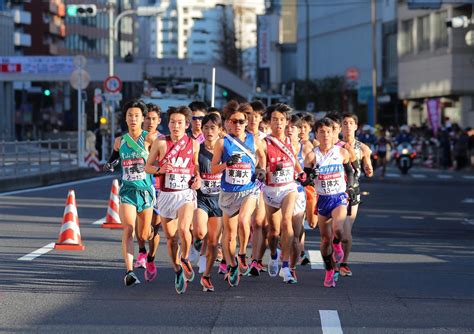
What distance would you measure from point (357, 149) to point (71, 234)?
170 inches

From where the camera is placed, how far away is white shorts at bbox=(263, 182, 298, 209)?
1346 centimetres

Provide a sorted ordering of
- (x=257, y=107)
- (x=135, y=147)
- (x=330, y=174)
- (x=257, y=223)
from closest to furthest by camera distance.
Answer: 1. (x=135, y=147)
2. (x=330, y=174)
3. (x=257, y=223)
4. (x=257, y=107)

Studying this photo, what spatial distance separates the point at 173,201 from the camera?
12555 mm

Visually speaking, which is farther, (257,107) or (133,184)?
(257,107)

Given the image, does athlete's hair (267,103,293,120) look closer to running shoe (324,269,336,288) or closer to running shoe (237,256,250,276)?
running shoe (237,256,250,276)

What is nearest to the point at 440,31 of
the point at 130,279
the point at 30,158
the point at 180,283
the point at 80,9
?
the point at 80,9

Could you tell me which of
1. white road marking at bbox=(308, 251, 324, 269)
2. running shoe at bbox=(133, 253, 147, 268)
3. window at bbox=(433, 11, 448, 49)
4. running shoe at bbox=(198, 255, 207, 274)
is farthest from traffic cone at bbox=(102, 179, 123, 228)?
window at bbox=(433, 11, 448, 49)

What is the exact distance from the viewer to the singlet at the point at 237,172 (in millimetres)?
12727

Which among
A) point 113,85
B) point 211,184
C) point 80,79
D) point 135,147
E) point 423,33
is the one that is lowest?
point 211,184

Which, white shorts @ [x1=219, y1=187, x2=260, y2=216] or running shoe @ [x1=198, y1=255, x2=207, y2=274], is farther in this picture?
running shoe @ [x1=198, y1=255, x2=207, y2=274]

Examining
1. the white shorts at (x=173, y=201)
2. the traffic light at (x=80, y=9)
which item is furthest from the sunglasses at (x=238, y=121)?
the traffic light at (x=80, y=9)

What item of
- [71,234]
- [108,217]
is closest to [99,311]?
[71,234]

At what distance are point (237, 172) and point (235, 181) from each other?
0.09 meters

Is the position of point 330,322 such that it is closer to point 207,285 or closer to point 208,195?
point 207,285
